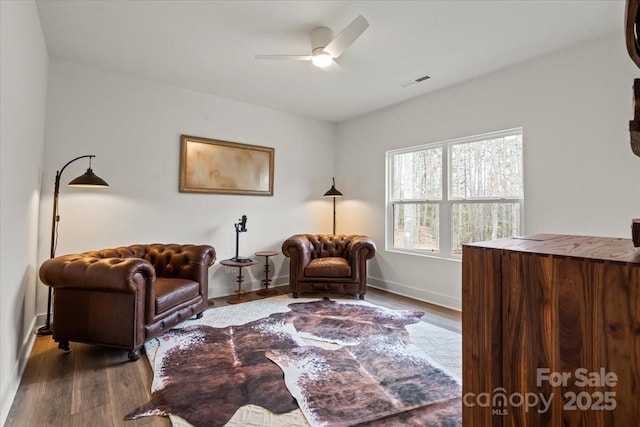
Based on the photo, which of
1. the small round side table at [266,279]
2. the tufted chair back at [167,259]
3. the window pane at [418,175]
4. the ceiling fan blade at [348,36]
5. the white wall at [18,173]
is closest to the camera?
the white wall at [18,173]

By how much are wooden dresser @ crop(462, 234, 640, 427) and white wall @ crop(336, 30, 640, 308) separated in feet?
7.47

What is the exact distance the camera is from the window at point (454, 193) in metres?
3.52

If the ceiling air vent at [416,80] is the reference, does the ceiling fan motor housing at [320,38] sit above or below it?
below

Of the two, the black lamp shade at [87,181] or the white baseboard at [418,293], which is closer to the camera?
the black lamp shade at [87,181]

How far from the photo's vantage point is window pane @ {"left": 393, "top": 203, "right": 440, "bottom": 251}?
4270 mm

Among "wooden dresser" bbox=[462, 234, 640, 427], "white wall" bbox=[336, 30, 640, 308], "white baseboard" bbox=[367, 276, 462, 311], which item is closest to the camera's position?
"wooden dresser" bbox=[462, 234, 640, 427]

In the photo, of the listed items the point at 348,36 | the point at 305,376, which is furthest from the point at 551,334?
the point at 348,36

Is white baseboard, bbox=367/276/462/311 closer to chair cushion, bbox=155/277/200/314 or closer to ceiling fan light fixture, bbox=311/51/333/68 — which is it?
chair cushion, bbox=155/277/200/314

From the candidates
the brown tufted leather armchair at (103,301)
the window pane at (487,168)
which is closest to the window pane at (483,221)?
the window pane at (487,168)

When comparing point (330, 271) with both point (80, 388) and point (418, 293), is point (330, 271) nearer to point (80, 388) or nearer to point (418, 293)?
point (418, 293)

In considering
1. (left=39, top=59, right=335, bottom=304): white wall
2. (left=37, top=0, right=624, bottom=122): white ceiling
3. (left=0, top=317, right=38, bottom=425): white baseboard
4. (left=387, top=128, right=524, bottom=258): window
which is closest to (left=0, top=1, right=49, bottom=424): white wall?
(left=0, top=317, right=38, bottom=425): white baseboard

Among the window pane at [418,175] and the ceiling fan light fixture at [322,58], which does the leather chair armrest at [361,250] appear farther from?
the ceiling fan light fixture at [322,58]

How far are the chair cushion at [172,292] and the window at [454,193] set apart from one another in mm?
2942

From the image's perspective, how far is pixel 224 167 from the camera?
4.43 meters
